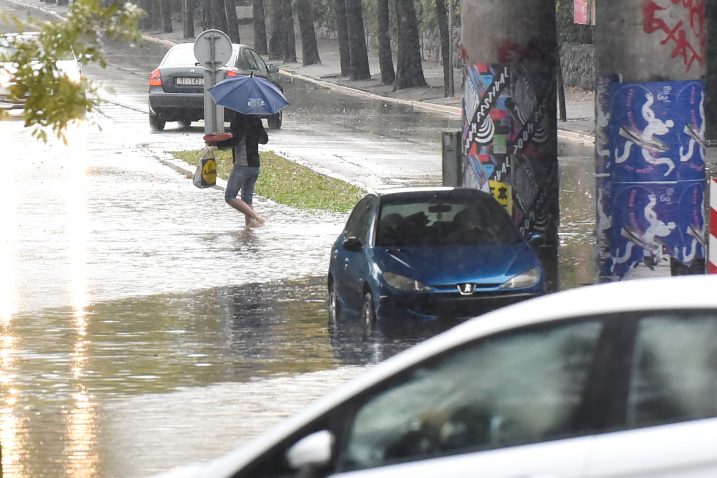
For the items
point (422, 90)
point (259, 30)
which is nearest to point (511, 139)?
point (422, 90)

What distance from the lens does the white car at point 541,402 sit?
4590 mm

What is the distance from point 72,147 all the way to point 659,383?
29.8 m

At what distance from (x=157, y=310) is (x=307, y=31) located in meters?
53.7

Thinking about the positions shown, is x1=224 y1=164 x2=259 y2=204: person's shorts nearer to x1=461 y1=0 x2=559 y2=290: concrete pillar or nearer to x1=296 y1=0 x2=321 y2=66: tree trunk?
x1=461 y1=0 x2=559 y2=290: concrete pillar

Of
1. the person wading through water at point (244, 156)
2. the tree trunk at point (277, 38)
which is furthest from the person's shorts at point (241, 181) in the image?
the tree trunk at point (277, 38)

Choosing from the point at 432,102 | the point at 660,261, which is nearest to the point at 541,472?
the point at 660,261

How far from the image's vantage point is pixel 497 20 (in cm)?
1856

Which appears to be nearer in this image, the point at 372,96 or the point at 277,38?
the point at 372,96

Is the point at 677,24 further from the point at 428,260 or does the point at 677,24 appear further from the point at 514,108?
the point at 514,108

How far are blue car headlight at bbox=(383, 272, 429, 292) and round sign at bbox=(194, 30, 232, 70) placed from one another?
13.4 metres

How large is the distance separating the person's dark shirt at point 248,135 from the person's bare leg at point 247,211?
1.67 feet

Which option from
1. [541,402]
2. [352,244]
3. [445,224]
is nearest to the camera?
[541,402]

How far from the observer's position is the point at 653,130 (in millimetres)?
15250

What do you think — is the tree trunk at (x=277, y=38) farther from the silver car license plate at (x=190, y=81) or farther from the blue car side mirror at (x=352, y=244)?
the blue car side mirror at (x=352, y=244)
